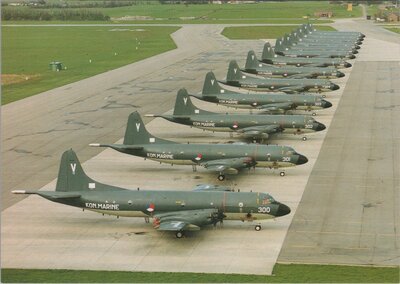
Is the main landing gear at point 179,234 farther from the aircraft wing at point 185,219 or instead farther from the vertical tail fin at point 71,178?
the vertical tail fin at point 71,178

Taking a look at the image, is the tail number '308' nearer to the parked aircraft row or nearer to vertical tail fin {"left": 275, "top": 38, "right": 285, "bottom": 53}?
the parked aircraft row

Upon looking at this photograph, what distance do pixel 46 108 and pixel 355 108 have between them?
49.8 metres

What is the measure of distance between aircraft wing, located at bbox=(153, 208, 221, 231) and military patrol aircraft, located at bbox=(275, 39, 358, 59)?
115178 mm

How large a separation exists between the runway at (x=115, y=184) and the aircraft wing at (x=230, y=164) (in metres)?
1.56

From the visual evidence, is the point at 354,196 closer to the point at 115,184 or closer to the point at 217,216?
the point at 217,216

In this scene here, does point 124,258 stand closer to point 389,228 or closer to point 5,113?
point 389,228

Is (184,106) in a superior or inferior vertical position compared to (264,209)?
superior

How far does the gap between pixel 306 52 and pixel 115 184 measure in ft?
358

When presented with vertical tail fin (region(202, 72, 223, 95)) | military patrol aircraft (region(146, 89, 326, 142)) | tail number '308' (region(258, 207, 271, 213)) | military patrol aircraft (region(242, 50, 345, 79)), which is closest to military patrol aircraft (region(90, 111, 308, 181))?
military patrol aircraft (region(146, 89, 326, 142))

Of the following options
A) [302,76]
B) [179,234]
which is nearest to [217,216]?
[179,234]

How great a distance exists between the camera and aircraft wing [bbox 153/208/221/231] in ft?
181

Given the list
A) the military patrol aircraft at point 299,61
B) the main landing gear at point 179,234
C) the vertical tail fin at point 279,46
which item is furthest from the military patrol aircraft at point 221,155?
the vertical tail fin at point 279,46

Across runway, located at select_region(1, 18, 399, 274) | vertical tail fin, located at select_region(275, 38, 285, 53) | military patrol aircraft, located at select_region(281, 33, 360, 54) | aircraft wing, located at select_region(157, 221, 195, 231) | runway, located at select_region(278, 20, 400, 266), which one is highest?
vertical tail fin, located at select_region(275, 38, 285, 53)

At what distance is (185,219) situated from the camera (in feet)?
184
